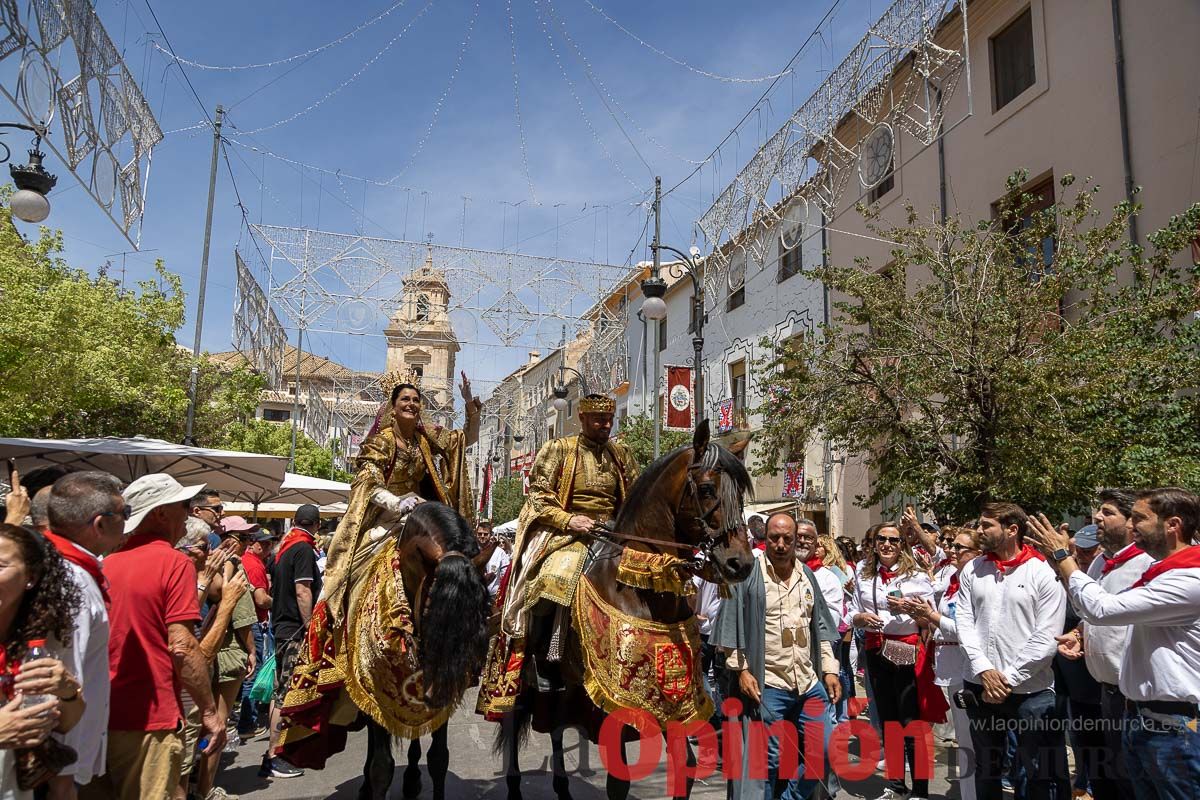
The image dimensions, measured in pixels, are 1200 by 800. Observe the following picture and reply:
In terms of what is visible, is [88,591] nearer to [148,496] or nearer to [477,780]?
[148,496]

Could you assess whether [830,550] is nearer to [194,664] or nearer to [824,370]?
[824,370]

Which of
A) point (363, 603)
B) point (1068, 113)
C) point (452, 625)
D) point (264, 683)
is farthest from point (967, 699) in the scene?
point (1068, 113)

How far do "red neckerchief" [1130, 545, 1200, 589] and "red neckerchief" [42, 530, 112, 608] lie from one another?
4518 mm

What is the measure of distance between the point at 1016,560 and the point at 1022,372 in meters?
5.44

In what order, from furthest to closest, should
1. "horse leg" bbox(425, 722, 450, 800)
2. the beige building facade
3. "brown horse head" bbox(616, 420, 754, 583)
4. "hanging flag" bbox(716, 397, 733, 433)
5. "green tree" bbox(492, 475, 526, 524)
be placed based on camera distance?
"green tree" bbox(492, 475, 526, 524), "hanging flag" bbox(716, 397, 733, 433), the beige building facade, "horse leg" bbox(425, 722, 450, 800), "brown horse head" bbox(616, 420, 754, 583)

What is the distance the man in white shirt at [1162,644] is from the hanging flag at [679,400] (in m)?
14.6

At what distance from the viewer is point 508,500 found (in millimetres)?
44250

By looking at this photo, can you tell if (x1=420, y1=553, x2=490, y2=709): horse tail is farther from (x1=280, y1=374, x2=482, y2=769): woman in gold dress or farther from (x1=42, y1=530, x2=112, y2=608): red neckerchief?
(x1=42, y1=530, x2=112, y2=608): red neckerchief

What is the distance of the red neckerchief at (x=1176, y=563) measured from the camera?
3809 millimetres

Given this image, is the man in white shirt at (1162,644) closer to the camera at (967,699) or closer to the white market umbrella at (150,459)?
the camera at (967,699)

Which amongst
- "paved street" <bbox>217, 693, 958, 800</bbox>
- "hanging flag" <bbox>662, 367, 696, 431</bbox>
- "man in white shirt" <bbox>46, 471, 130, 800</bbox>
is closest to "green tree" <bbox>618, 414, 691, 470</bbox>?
"hanging flag" <bbox>662, 367, 696, 431</bbox>

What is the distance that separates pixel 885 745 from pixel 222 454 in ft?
25.1

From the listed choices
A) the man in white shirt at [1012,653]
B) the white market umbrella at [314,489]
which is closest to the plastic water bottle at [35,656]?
the man in white shirt at [1012,653]

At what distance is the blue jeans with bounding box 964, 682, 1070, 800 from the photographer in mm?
4988
